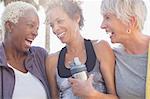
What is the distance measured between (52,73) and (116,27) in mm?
555

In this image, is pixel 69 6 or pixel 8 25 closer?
pixel 69 6

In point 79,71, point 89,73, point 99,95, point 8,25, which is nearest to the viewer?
point 79,71

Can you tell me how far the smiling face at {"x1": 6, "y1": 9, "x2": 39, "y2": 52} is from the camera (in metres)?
2.56

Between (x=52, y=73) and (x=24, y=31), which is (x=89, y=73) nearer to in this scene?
(x=52, y=73)

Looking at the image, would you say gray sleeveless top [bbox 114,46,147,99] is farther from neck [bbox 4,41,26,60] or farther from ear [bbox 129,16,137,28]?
neck [bbox 4,41,26,60]

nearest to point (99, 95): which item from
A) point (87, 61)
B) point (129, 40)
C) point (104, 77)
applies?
point (104, 77)

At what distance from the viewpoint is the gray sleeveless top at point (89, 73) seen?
2422 millimetres

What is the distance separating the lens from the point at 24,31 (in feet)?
8.39

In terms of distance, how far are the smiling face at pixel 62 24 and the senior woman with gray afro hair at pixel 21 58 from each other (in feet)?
0.47

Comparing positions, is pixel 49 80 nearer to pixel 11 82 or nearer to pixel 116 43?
pixel 11 82

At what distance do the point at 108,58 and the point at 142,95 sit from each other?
32cm

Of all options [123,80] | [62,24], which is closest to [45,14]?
[62,24]

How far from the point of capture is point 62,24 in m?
2.50

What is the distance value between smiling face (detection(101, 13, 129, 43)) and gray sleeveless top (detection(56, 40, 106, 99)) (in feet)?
0.64
